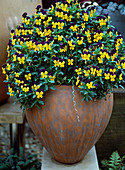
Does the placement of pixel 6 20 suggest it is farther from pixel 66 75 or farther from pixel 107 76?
pixel 107 76

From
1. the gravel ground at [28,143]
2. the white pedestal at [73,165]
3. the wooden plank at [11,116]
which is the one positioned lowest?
the gravel ground at [28,143]

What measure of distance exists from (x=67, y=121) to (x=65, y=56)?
0.32 metres

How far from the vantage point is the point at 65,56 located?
4.03 feet

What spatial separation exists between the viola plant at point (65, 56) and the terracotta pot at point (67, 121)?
48 millimetres

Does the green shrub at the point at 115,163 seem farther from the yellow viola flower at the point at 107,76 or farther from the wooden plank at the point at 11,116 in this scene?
the yellow viola flower at the point at 107,76

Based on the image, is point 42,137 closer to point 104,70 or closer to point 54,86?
point 54,86

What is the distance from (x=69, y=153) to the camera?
1287 millimetres

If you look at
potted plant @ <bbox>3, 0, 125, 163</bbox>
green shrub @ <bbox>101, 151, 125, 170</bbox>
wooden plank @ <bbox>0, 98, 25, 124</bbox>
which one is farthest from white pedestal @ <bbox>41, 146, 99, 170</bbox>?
green shrub @ <bbox>101, 151, 125, 170</bbox>

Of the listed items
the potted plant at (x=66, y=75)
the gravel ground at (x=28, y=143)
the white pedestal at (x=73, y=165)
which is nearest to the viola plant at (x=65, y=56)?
the potted plant at (x=66, y=75)

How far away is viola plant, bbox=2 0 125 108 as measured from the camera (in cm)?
116

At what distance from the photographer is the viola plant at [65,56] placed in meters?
1.16

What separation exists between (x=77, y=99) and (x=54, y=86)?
126mm

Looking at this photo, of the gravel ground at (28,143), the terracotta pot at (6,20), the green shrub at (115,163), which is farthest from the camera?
the gravel ground at (28,143)

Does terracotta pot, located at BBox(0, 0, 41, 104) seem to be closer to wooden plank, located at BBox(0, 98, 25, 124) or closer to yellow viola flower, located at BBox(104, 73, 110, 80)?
wooden plank, located at BBox(0, 98, 25, 124)
